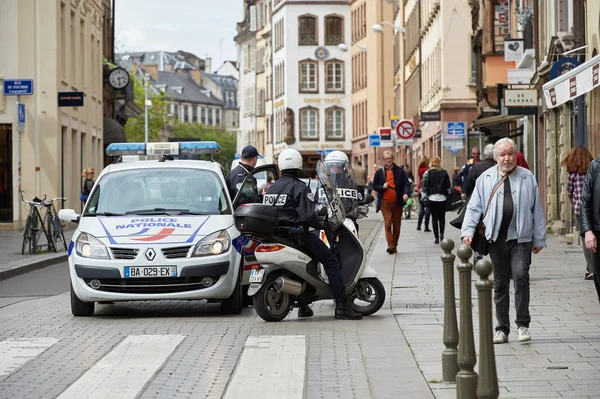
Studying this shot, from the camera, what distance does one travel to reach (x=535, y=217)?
11352mm

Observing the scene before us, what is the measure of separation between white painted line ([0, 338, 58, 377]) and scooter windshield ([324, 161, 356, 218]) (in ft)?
17.4

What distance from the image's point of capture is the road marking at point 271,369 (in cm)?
895

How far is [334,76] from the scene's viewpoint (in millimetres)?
111000

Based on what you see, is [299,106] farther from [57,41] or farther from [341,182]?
[341,182]

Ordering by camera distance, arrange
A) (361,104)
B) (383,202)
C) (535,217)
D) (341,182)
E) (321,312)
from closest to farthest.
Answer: (535,217) < (321,312) < (341,182) < (383,202) < (361,104)

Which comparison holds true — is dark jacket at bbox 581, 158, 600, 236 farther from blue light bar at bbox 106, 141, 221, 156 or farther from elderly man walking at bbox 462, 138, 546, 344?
blue light bar at bbox 106, 141, 221, 156

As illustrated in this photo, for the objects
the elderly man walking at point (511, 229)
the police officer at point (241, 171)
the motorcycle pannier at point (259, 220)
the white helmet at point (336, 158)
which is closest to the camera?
the elderly man walking at point (511, 229)

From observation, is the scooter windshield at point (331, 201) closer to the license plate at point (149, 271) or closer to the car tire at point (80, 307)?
the license plate at point (149, 271)

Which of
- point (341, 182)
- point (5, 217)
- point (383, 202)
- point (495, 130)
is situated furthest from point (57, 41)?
point (341, 182)

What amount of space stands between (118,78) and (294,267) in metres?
40.7

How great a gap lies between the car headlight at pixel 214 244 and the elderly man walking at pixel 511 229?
10.7 feet

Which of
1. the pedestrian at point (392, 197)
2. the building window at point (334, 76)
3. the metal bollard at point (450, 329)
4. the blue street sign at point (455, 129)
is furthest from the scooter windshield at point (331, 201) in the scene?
the building window at point (334, 76)

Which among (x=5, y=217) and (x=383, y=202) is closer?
(x=383, y=202)

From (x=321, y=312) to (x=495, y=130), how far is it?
3074 centimetres
